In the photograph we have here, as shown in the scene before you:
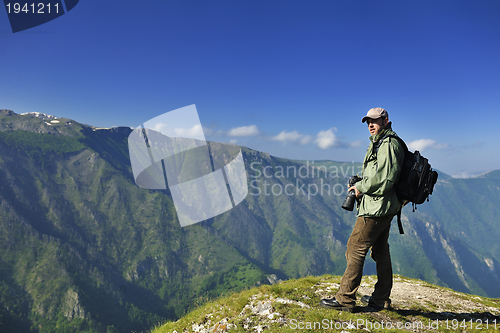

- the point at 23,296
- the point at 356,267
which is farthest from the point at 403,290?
the point at 23,296

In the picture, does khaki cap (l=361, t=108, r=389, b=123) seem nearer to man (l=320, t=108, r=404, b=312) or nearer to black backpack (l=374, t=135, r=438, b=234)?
man (l=320, t=108, r=404, b=312)

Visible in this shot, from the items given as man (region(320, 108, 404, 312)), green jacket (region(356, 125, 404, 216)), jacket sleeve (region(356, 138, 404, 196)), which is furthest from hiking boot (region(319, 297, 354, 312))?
jacket sleeve (region(356, 138, 404, 196))

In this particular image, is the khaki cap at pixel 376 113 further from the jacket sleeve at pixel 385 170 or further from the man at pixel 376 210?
the jacket sleeve at pixel 385 170

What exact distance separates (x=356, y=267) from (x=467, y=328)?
266 cm

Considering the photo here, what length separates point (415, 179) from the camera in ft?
16.5

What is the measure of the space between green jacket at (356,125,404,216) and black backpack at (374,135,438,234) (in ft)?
0.45

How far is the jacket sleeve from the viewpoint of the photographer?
4.87 m

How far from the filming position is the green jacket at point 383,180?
488 centimetres

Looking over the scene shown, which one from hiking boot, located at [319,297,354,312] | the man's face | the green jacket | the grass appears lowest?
the grass

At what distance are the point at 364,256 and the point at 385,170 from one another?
189 centimetres

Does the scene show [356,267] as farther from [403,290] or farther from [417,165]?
[403,290]

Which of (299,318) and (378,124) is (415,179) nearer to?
(378,124)

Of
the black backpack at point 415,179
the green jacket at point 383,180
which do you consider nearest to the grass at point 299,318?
the green jacket at point 383,180

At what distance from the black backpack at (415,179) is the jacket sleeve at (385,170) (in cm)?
16
